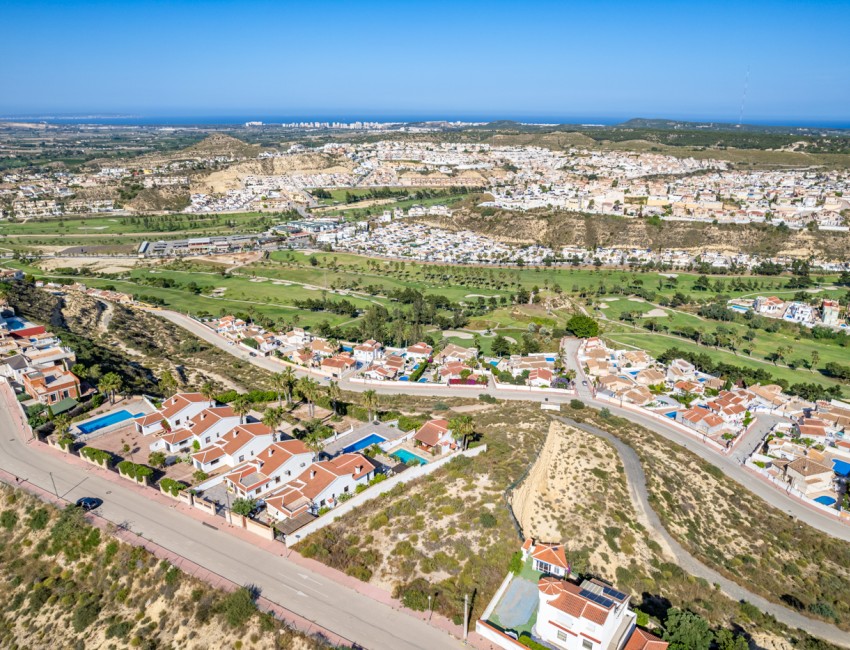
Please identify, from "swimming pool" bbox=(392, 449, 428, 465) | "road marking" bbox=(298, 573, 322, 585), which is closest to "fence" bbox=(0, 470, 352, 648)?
"road marking" bbox=(298, 573, 322, 585)

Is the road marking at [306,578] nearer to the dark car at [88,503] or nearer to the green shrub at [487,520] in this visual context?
the green shrub at [487,520]

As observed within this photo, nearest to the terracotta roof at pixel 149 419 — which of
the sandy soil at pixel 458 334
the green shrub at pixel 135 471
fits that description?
the green shrub at pixel 135 471

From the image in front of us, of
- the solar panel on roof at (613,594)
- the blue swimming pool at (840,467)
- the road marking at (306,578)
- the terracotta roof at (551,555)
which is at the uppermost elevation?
the solar panel on roof at (613,594)

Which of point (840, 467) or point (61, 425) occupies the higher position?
point (61, 425)

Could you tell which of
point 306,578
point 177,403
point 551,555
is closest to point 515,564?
point 551,555

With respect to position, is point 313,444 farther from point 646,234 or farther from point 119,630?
point 646,234

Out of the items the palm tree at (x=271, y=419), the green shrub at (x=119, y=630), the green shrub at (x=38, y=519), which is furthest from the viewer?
the palm tree at (x=271, y=419)
